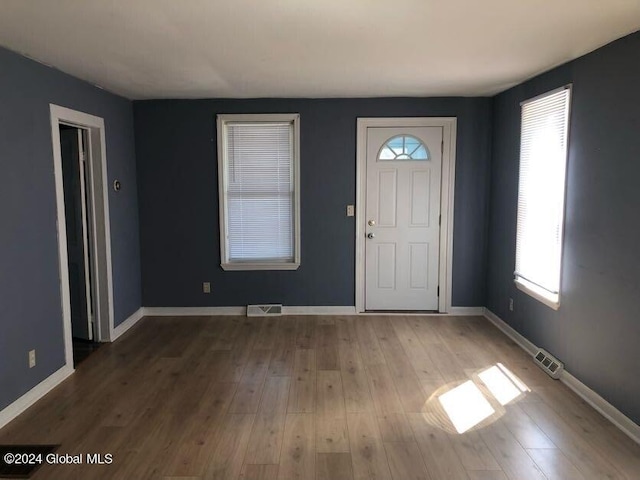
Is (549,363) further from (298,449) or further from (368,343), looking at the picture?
(298,449)

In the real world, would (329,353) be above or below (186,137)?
below

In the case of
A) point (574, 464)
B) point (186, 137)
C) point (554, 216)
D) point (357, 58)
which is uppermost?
point (357, 58)

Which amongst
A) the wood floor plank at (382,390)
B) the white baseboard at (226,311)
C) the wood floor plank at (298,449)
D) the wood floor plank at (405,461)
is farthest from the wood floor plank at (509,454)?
the white baseboard at (226,311)

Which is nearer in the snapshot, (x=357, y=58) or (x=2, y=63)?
(x=2, y=63)

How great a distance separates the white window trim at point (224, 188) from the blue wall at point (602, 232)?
2409 mm

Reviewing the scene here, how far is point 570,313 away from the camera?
327cm

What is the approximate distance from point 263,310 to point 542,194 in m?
3.06

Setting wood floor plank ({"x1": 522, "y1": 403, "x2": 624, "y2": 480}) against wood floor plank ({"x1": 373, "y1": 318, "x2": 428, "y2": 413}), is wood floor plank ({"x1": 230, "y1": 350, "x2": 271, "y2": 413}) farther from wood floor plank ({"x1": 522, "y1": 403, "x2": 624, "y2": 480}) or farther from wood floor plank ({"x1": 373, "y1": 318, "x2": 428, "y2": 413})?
wood floor plank ({"x1": 522, "y1": 403, "x2": 624, "y2": 480})

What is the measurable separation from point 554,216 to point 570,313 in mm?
765

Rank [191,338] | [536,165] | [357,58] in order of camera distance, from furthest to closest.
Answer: [191,338] < [536,165] < [357,58]

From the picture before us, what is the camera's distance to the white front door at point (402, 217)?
4832 millimetres

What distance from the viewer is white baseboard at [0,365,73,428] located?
278 cm

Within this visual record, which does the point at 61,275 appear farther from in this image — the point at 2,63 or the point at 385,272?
the point at 385,272

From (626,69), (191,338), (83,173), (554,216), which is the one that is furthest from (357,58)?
(191,338)
